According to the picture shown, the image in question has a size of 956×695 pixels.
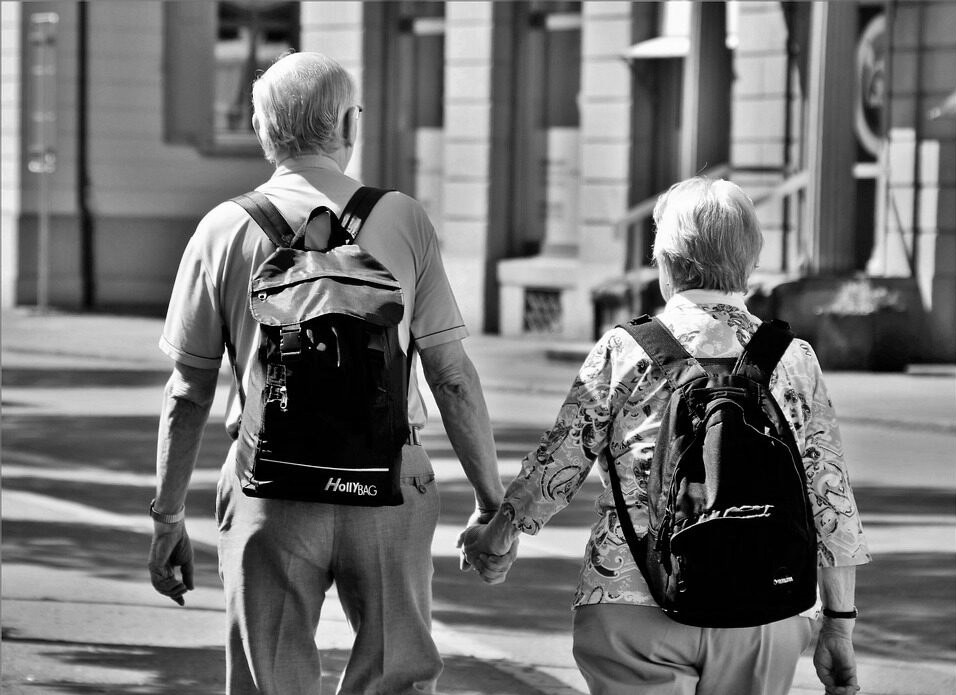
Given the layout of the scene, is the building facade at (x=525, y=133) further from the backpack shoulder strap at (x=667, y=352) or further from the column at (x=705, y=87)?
the backpack shoulder strap at (x=667, y=352)

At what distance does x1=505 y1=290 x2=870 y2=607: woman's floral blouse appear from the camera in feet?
10.6

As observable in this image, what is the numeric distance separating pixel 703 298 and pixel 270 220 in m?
0.87

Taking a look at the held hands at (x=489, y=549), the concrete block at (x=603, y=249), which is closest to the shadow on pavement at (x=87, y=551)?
the held hands at (x=489, y=549)

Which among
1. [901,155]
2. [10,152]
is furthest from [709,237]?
[10,152]

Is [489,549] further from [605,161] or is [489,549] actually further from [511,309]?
[511,309]

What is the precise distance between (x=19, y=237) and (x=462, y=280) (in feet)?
27.2

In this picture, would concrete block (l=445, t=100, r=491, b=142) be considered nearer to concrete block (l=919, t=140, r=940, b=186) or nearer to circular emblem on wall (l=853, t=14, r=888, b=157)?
circular emblem on wall (l=853, t=14, r=888, b=157)

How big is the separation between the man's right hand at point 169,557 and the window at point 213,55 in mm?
24731

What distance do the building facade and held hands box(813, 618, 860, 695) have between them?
13827 mm

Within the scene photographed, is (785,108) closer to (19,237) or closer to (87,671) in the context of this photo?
(19,237)

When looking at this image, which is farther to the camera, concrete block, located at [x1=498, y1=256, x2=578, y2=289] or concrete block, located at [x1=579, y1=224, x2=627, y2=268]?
concrete block, located at [x1=498, y1=256, x2=578, y2=289]

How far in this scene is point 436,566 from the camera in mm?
7719

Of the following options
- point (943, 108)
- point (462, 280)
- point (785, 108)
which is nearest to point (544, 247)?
point (462, 280)

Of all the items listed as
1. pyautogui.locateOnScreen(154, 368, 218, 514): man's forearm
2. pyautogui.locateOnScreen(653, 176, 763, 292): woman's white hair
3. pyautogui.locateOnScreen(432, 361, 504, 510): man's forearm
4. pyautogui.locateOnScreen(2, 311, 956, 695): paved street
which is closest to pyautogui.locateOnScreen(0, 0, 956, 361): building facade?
pyautogui.locateOnScreen(2, 311, 956, 695): paved street
